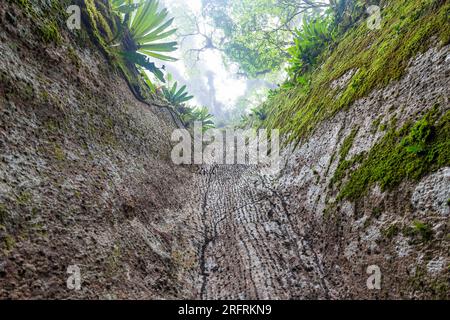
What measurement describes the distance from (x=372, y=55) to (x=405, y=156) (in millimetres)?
1630

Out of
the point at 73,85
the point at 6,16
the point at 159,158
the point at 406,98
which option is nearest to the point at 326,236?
the point at 406,98

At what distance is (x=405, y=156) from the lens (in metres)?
1.52

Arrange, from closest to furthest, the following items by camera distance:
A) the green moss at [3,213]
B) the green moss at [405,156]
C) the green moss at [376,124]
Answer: the green moss at [3,213]
the green moss at [405,156]
the green moss at [376,124]

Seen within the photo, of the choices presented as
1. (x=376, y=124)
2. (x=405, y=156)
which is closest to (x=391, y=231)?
(x=405, y=156)

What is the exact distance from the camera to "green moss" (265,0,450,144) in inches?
76.5

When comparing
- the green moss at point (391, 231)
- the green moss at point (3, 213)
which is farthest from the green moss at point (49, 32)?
the green moss at point (391, 231)

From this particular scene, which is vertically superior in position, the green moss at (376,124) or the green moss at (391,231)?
the green moss at (376,124)

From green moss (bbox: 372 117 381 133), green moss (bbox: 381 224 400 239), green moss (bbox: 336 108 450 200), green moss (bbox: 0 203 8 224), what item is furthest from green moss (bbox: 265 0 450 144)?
green moss (bbox: 0 203 8 224)

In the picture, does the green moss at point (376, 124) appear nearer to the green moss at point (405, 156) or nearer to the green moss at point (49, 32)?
the green moss at point (405, 156)

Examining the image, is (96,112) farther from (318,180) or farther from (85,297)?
(318,180)

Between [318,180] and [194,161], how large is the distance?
106 inches

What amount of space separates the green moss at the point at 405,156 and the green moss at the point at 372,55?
2.18 ft

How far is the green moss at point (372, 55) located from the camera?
194 cm

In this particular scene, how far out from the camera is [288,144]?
11.9 ft
